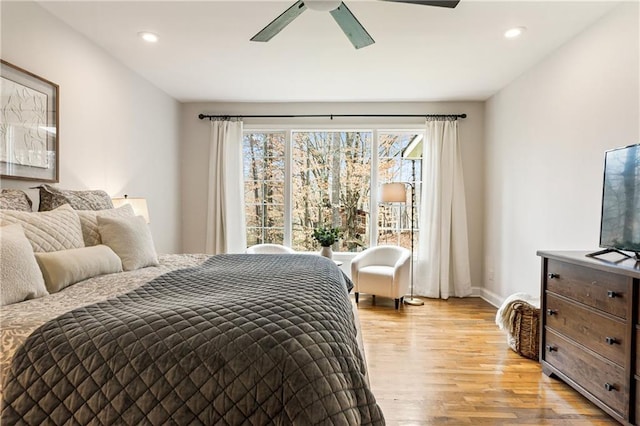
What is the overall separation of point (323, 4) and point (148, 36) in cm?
170

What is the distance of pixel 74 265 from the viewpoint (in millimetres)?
1692

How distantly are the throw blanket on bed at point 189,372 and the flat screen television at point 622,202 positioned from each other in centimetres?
183

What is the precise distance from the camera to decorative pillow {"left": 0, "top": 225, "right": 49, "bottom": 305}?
1345 mm

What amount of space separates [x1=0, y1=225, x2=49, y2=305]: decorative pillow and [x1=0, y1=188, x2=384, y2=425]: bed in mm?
253

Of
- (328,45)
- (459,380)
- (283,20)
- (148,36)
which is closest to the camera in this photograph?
(283,20)

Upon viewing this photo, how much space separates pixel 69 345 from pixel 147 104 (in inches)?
140

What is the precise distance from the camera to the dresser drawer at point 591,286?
1843 millimetres

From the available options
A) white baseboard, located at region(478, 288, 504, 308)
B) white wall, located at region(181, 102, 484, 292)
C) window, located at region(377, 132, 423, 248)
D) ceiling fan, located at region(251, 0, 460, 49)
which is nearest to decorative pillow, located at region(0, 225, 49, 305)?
ceiling fan, located at region(251, 0, 460, 49)

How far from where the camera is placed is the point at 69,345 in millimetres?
994

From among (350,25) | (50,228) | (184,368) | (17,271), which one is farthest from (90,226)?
(350,25)

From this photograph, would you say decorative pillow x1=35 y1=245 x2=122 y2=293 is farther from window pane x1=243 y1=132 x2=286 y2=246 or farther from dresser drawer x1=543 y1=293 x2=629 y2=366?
window pane x1=243 y1=132 x2=286 y2=246

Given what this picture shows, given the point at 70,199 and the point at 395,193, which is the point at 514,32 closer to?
the point at 395,193

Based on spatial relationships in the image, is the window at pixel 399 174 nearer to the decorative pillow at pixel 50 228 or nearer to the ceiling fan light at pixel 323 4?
the ceiling fan light at pixel 323 4

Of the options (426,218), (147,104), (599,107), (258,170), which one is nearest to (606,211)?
(599,107)
